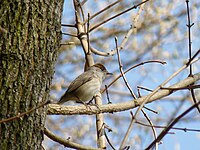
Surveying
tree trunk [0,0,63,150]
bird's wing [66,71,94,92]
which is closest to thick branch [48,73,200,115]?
tree trunk [0,0,63,150]

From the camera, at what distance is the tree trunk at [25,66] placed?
1.73 meters

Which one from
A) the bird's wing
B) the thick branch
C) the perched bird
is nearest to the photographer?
the thick branch

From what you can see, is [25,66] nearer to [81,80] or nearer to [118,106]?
[118,106]

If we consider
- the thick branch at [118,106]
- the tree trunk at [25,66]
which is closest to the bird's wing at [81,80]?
the thick branch at [118,106]

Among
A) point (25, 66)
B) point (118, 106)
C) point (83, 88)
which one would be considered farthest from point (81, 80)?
point (25, 66)

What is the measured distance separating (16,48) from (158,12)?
6.02 m

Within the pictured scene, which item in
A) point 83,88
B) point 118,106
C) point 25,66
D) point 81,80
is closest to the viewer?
point 25,66

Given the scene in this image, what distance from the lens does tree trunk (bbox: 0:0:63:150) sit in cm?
173

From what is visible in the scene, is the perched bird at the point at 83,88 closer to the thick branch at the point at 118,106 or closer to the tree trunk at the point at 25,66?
the thick branch at the point at 118,106

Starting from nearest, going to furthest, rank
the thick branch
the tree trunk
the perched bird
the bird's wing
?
the tree trunk < the thick branch < the perched bird < the bird's wing

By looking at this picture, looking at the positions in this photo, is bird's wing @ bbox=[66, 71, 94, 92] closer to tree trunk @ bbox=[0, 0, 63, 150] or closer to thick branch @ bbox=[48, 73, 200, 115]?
thick branch @ bbox=[48, 73, 200, 115]

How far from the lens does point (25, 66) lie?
178cm

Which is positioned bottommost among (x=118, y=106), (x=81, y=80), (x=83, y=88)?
(x=118, y=106)

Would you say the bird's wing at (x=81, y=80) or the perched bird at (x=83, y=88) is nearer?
the perched bird at (x=83, y=88)
